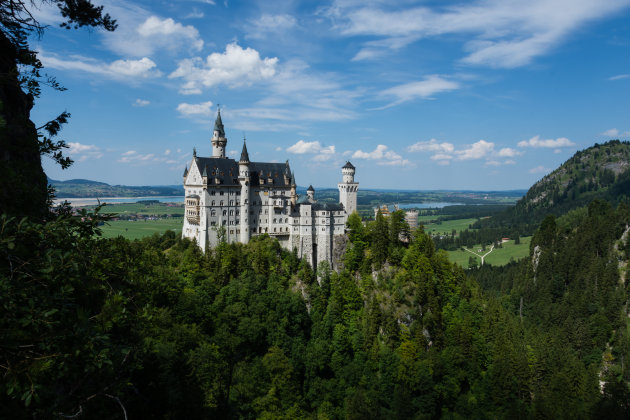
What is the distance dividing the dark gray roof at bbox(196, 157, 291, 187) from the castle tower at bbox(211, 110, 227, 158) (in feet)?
17.8

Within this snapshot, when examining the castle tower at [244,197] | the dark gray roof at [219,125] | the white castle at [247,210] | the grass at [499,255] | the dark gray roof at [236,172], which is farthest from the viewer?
the grass at [499,255]

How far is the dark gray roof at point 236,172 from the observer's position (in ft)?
239

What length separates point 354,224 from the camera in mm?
75438

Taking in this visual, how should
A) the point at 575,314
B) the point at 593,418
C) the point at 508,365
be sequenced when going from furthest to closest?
the point at 575,314, the point at 508,365, the point at 593,418

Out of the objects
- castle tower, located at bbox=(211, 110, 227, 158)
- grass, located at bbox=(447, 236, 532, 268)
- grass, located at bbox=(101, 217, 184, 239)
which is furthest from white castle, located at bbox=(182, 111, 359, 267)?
grass, located at bbox=(447, 236, 532, 268)

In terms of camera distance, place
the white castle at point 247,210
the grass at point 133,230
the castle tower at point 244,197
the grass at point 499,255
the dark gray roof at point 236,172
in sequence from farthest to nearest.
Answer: the grass at point 499,255
the grass at point 133,230
the castle tower at point 244,197
the dark gray roof at point 236,172
the white castle at point 247,210

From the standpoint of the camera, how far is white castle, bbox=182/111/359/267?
238 ft

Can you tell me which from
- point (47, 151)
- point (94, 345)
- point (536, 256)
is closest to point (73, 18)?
point (47, 151)

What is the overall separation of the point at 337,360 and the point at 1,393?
5709 cm

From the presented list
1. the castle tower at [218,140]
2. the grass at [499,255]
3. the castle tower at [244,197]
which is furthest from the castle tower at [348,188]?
the grass at [499,255]

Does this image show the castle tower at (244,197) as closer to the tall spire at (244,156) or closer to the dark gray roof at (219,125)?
the tall spire at (244,156)

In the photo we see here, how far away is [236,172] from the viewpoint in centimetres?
7581

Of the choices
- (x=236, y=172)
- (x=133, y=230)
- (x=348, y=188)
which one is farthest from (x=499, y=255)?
(x=133, y=230)

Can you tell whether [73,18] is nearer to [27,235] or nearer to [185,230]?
[27,235]
